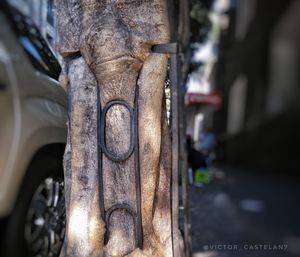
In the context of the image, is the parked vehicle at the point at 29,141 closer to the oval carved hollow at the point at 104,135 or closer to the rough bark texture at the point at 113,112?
the rough bark texture at the point at 113,112

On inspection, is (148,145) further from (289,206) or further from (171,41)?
(289,206)

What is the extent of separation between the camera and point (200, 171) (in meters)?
4.84

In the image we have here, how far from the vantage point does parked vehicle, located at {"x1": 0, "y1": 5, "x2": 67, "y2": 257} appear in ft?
8.77

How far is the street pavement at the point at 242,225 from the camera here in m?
3.89

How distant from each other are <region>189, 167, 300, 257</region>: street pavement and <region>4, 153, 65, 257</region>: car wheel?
1.11 metres

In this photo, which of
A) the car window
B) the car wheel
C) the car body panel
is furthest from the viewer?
the car window

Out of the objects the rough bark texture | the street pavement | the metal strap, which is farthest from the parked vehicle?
the street pavement

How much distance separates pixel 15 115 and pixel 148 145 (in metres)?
0.78

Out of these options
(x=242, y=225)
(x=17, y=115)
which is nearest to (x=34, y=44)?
(x=17, y=115)

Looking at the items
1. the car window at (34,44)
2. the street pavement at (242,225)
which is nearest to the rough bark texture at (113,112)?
the car window at (34,44)

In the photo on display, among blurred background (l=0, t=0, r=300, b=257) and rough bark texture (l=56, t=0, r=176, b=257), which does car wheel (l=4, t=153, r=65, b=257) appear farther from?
rough bark texture (l=56, t=0, r=176, b=257)

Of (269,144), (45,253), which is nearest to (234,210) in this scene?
(45,253)

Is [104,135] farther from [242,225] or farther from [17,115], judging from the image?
[242,225]

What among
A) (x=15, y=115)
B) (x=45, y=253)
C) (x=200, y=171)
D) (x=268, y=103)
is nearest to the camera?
(x=15, y=115)
